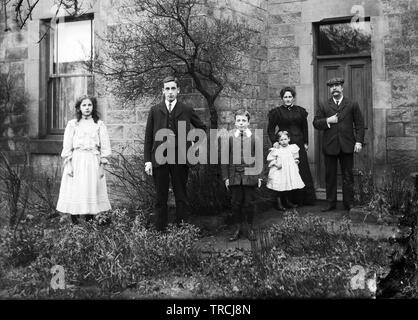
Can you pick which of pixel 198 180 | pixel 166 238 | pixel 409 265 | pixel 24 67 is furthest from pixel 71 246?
pixel 24 67

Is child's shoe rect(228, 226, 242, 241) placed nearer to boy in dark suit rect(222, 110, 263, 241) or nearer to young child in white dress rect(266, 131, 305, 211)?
boy in dark suit rect(222, 110, 263, 241)

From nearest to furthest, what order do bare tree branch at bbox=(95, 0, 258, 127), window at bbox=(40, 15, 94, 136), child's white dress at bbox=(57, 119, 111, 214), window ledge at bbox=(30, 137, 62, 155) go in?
child's white dress at bbox=(57, 119, 111, 214), bare tree branch at bbox=(95, 0, 258, 127), window ledge at bbox=(30, 137, 62, 155), window at bbox=(40, 15, 94, 136)

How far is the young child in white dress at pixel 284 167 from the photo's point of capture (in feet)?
27.8

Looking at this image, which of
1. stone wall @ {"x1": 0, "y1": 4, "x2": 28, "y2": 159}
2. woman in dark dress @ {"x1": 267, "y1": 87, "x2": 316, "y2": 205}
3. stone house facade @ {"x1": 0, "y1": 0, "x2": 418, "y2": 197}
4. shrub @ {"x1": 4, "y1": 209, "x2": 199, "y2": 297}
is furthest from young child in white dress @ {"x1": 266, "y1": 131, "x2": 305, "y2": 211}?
stone wall @ {"x1": 0, "y1": 4, "x2": 28, "y2": 159}

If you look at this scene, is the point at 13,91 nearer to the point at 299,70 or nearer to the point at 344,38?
the point at 299,70

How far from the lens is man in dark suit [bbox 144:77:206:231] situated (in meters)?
7.14

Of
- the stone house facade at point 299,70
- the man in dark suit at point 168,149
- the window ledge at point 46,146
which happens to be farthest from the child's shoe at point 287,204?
the window ledge at point 46,146

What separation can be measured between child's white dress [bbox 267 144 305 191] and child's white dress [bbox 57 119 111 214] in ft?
7.74

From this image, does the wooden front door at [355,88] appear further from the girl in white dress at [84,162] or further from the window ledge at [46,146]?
the window ledge at [46,146]

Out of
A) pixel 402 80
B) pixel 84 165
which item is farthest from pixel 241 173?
pixel 402 80

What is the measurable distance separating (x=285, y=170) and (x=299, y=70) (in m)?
2.29

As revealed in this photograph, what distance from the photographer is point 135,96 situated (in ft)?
26.1

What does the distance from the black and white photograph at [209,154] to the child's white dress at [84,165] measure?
0.02m
